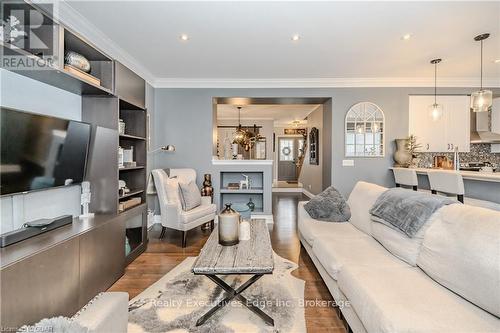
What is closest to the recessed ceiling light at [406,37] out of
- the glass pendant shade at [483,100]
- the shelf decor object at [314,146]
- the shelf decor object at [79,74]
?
the glass pendant shade at [483,100]

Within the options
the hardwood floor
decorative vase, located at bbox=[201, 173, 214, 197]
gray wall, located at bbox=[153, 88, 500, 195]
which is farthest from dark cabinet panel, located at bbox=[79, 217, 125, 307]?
gray wall, located at bbox=[153, 88, 500, 195]

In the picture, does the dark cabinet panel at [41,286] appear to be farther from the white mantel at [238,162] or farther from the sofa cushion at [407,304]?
the white mantel at [238,162]

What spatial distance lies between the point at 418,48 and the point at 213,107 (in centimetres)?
339

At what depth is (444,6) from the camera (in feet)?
7.97

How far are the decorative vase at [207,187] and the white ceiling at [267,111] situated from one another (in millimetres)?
3010

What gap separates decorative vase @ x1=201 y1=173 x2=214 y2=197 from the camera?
4574 mm

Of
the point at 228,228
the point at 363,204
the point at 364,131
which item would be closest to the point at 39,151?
the point at 228,228

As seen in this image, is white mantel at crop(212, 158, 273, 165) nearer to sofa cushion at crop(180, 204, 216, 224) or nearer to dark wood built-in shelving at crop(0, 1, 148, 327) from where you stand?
sofa cushion at crop(180, 204, 216, 224)

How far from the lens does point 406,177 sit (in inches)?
161

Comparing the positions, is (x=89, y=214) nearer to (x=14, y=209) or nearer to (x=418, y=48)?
(x=14, y=209)

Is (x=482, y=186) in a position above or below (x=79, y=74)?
below

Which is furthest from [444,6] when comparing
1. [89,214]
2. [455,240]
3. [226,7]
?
[89,214]

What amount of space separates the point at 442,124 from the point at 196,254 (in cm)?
503

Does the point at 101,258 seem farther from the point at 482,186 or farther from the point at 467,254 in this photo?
the point at 482,186
